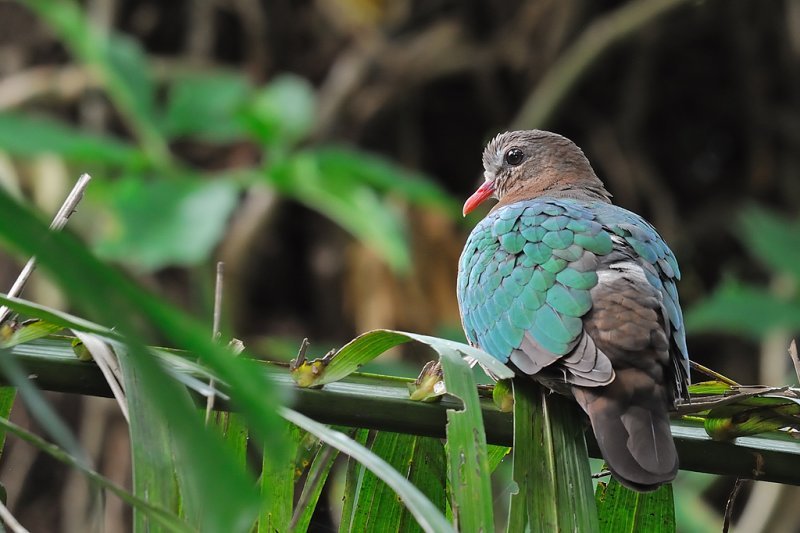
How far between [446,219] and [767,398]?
4438mm

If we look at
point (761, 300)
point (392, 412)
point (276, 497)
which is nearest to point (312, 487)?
point (276, 497)

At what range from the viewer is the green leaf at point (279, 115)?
552 centimetres

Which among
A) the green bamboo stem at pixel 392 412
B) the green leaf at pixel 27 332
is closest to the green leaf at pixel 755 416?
the green bamboo stem at pixel 392 412

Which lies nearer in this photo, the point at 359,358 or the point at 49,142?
the point at 359,358

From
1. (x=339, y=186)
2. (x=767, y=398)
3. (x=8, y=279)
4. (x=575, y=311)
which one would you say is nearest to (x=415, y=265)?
(x=339, y=186)

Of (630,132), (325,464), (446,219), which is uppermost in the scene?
(630,132)

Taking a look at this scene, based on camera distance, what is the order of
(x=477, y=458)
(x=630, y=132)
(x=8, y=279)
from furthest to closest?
(x=630, y=132), (x=8, y=279), (x=477, y=458)

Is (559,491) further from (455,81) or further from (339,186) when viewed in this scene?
(455,81)

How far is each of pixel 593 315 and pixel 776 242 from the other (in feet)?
11.2

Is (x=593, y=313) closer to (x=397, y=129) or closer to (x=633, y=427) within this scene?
(x=633, y=427)

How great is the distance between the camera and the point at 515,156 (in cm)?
426

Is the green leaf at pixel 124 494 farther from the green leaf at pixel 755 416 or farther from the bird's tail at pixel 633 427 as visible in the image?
the green leaf at pixel 755 416

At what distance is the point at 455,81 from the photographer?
702 centimetres

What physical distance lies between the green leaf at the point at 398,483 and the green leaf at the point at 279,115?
399 cm
